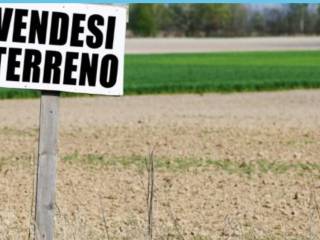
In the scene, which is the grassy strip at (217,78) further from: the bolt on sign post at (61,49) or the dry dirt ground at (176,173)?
the bolt on sign post at (61,49)

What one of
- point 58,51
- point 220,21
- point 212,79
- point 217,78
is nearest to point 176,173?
point 58,51

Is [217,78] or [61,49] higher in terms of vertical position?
[61,49]

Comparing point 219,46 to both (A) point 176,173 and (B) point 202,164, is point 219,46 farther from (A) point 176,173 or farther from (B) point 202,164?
(A) point 176,173

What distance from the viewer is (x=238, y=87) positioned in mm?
34906

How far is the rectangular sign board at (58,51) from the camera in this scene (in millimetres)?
6223

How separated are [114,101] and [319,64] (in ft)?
72.8

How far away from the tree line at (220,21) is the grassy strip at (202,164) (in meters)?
106

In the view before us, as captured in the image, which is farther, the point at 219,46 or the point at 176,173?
the point at 219,46

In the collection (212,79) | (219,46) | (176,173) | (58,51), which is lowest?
(219,46)

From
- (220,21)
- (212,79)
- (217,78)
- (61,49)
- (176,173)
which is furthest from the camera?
(220,21)

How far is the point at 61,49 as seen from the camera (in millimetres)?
6234

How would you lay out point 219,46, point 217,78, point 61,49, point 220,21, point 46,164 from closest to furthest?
point 61,49
point 46,164
point 217,78
point 219,46
point 220,21

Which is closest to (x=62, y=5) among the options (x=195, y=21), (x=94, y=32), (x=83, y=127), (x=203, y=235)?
(x=94, y=32)

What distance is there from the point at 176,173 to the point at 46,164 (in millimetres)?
8096
